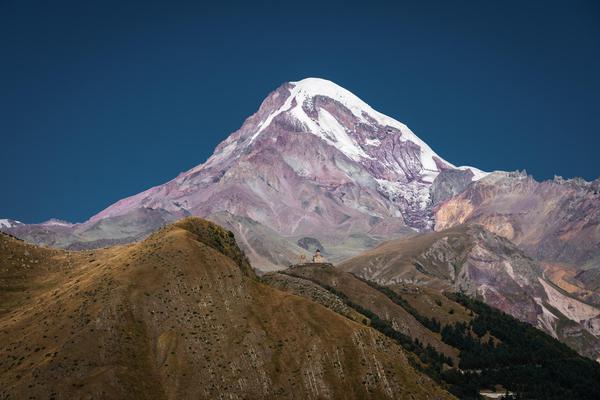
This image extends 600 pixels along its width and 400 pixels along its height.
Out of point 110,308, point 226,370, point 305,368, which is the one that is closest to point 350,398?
point 305,368

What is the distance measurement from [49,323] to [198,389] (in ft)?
148

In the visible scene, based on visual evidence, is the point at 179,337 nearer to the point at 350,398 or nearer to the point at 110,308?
the point at 110,308

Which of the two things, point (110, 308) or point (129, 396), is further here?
point (110, 308)

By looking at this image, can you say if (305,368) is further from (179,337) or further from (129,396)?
(129,396)

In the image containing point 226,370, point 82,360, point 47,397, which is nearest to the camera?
point 47,397

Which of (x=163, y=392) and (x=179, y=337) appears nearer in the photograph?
(x=163, y=392)

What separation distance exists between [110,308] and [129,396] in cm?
3163

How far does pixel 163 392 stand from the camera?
577ft

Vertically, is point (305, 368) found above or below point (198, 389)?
above

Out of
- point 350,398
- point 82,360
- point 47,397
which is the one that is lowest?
point 47,397

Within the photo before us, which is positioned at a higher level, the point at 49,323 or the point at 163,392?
the point at 49,323

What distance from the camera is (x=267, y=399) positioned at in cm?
18475

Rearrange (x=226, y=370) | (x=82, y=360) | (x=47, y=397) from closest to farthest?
(x=47, y=397) → (x=82, y=360) → (x=226, y=370)

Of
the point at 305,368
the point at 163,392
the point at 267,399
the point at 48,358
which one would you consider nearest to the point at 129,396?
the point at 163,392
